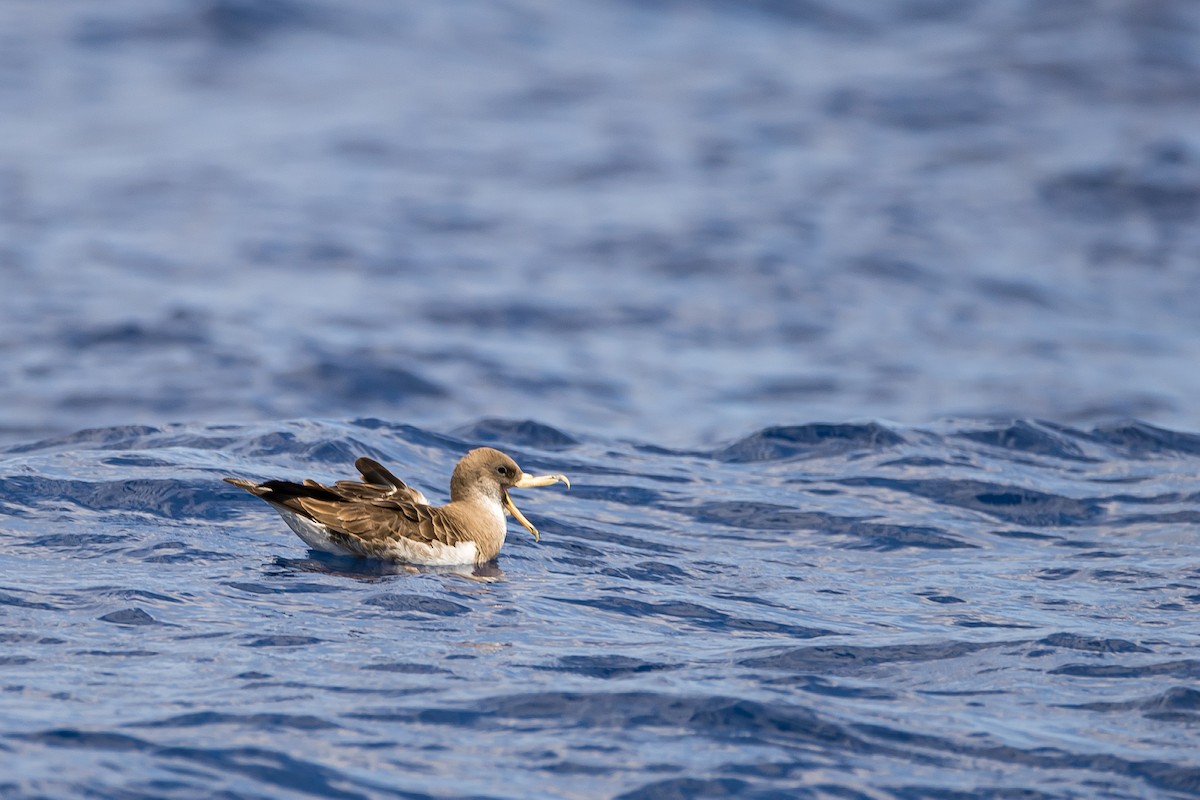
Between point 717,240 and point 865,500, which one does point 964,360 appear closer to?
point 717,240

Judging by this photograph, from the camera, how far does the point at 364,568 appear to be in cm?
1058

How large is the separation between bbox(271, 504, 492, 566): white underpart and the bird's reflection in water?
45mm

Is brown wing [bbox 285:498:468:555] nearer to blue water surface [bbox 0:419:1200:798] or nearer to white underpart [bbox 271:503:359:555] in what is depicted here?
white underpart [bbox 271:503:359:555]

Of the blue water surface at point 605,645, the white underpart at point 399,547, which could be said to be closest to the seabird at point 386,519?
the white underpart at point 399,547

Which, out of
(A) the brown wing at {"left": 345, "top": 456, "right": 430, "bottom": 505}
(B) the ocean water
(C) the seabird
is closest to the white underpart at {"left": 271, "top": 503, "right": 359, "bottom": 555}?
(C) the seabird

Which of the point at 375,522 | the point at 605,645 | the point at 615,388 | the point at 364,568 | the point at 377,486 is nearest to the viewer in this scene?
the point at 605,645

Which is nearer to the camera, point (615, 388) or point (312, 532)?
point (312, 532)

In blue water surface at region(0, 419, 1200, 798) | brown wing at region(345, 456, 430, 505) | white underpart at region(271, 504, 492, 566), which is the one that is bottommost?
Answer: blue water surface at region(0, 419, 1200, 798)

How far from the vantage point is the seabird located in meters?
10.4

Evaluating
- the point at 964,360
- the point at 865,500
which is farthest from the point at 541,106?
the point at 865,500

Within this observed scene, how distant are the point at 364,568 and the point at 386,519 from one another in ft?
1.29

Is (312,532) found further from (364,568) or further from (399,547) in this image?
(399,547)

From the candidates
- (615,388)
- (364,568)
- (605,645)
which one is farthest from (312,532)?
(615,388)

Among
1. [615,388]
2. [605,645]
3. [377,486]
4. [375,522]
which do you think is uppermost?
[377,486]
